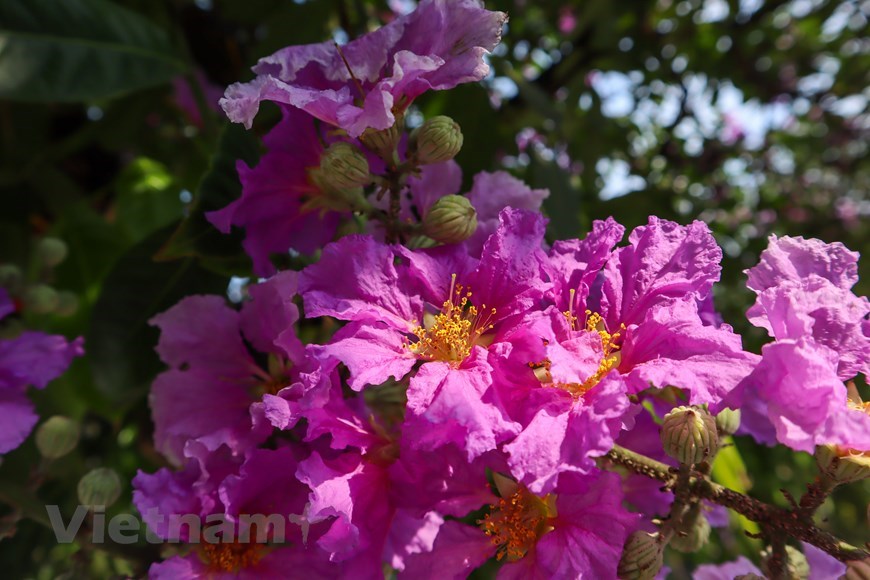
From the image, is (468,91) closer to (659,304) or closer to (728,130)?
(659,304)

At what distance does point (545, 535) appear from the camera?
2.94 feet

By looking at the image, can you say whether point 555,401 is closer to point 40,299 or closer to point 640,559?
point 640,559

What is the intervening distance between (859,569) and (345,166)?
760 mm

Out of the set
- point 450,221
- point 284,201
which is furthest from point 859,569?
point 284,201

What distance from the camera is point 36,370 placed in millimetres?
1157

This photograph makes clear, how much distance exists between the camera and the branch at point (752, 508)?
31.9 inches

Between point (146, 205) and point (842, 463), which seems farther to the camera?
point (146, 205)

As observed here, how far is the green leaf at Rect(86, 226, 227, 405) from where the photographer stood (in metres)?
1.29

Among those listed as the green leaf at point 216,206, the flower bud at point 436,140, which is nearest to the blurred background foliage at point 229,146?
the green leaf at point 216,206

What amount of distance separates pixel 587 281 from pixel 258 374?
53cm

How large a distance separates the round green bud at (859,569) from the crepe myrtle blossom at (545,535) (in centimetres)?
24

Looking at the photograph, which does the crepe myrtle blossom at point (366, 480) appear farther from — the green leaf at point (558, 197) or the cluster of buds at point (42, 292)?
the cluster of buds at point (42, 292)

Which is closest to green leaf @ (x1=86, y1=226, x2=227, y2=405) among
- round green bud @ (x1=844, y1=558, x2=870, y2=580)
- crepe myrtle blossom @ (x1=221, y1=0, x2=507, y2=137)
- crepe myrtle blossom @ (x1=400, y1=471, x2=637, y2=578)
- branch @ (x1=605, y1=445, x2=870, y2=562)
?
crepe myrtle blossom @ (x1=221, y1=0, x2=507, y2=137)

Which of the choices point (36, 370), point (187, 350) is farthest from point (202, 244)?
point (36, 370)
